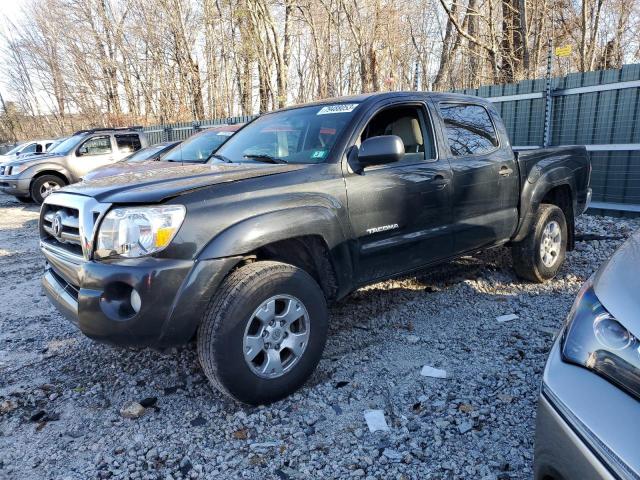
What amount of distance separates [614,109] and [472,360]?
6.27m

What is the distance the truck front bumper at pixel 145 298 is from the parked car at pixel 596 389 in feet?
5.51

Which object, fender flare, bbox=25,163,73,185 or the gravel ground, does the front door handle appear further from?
fender flare, bbox=25,163,73,185

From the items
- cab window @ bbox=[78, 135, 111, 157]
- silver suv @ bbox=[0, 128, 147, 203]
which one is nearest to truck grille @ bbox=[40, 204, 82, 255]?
silver suv @ bbox=[0, 128, 147, 203]

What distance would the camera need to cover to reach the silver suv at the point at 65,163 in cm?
1148

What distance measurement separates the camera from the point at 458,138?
156 inches

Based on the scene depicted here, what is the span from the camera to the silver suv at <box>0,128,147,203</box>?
11.5 meters

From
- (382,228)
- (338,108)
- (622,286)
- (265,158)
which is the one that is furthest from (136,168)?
(622,286)

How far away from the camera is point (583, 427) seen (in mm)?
1271

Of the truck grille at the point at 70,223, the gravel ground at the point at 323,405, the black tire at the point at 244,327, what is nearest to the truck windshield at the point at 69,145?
the gravel ground at the point at 323,405

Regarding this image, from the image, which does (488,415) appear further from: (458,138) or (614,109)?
(614,109)

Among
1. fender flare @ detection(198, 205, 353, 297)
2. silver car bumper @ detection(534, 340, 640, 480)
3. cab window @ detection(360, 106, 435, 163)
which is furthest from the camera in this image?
cab window @ detection(360, 106, 435, 163)

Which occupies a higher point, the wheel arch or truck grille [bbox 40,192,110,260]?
truck grille [bbox 40,192,110,260]

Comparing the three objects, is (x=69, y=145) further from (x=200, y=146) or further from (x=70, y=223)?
(x=70, y=223)

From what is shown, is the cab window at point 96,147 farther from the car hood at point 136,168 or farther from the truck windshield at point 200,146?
the car hood at point 136,168
